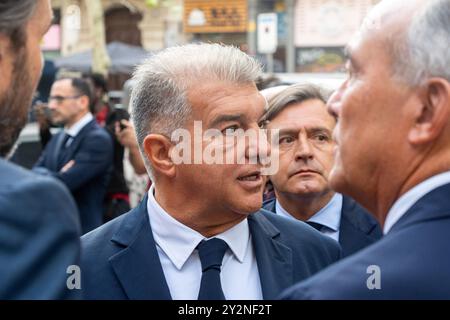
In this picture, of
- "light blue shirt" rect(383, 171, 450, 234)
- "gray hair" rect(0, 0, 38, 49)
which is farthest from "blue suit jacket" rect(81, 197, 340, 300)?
"gray hair" rect(0, 0, 38, 49)

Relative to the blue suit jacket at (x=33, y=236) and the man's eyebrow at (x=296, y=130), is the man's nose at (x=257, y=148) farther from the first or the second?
the blue suit jacket at (x=33, y=236)

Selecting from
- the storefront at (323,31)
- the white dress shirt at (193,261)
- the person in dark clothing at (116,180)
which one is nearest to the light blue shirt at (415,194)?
the white dress shirt at (193,261)

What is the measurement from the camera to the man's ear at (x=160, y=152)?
2562 millimetres

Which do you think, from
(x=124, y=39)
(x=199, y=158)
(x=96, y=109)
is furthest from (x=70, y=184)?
(x=124, y=39)

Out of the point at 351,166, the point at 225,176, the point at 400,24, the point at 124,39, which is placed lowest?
the point at 124,39

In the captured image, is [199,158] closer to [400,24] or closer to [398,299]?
[400,24]

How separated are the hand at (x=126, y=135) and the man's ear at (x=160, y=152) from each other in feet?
12.6

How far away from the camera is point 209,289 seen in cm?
227

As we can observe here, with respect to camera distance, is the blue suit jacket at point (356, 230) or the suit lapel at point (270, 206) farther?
the suit lapel at point (270, 206)

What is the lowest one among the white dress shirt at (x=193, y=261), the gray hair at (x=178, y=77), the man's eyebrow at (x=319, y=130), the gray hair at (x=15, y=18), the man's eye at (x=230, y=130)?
the white dress shirt at (x=193, y=261)

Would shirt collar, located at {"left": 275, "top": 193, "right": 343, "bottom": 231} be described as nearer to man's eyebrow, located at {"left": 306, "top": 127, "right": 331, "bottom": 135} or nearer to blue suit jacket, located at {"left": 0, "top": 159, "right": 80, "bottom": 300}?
man's eyebrow, located at {"left": 306, "top": 127, "right": 331, "bottom": 135}

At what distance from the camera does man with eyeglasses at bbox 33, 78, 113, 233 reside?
19.4 feet

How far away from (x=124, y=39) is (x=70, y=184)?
70.5 ft

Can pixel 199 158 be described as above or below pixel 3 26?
→ below
